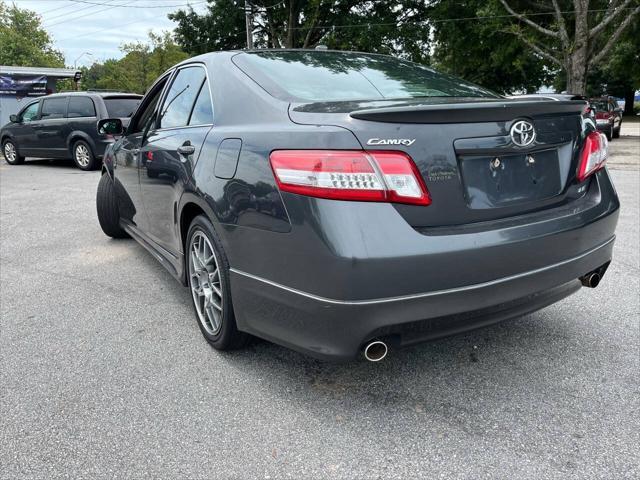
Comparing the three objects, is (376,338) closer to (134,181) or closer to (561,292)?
(561,292)

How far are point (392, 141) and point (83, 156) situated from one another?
11.7 meters

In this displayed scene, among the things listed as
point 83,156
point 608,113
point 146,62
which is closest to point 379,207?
point 83,156

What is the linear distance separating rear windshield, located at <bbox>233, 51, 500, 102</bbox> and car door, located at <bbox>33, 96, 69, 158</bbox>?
10.9 metres

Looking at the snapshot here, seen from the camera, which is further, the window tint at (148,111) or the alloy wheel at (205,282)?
the window tint at (148,111)

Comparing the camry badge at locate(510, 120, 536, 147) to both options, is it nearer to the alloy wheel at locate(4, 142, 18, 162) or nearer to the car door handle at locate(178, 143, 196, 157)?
the car door handle at locate(178, 143, 196, 157)

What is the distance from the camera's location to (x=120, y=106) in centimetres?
1188

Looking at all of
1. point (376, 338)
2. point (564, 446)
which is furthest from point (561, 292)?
point (376, 338)

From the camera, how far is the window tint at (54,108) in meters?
12.4

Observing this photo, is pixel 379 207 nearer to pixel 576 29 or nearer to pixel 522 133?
pixel 522 133

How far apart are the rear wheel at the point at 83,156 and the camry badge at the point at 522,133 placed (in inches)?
451

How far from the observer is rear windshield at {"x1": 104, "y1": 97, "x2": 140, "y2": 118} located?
38.4 feet

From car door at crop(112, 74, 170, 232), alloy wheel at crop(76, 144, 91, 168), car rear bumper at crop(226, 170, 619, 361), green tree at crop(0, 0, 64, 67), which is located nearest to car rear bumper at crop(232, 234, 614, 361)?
car rear bumper at crop(226, 170, 619, 361)

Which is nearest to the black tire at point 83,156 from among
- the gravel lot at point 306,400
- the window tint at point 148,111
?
the window tint at point 148,111

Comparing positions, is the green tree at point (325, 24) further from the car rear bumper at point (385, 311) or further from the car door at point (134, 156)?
the car rear bumper at point (385, 311)
